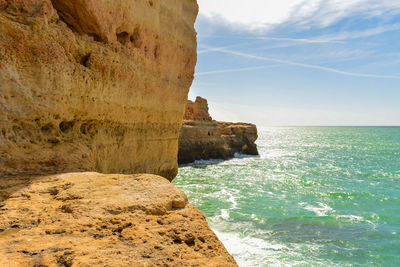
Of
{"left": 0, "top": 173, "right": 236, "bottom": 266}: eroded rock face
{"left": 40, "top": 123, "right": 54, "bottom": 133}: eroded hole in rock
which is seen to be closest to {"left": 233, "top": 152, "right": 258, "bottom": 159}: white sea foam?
{"left": 40, "top": 123, "right": 54, "bottom": 133}: eroded hole in rock

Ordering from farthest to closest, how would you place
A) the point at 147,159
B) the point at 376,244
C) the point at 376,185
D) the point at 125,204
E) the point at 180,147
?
1. the point at 180,147
2. the point at 376,185
3. the point at 147,159
4. the point at 376,244
5. the point at 125,204

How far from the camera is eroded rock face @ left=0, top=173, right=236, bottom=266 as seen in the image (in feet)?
7.59

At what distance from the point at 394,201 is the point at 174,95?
472 inches

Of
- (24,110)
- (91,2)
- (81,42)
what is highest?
(91,2)

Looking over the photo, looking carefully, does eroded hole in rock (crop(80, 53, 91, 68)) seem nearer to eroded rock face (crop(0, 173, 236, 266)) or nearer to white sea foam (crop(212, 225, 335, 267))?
eroded rock face (crop(0, 173, 236, 266))

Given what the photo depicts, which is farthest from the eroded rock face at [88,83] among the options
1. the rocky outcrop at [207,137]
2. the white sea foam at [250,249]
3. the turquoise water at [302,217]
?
the rocky outcrop at [207,137]

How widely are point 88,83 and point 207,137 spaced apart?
2347cm

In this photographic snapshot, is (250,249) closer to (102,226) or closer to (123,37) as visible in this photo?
Result: (102,226)

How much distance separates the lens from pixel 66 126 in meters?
5.91

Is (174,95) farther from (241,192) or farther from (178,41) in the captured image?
(241,192)

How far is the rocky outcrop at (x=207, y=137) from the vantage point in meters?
27.4

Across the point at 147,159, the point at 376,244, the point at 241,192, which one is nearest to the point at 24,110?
the point at 147,159

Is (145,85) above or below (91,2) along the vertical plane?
below

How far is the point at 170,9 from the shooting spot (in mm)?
10156
